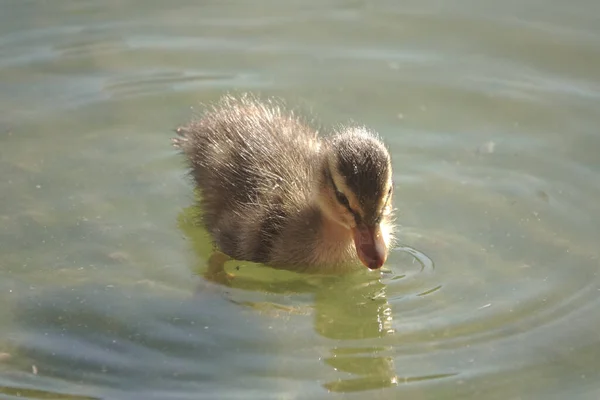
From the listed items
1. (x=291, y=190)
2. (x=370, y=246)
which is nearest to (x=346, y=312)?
(x=370, y=246)

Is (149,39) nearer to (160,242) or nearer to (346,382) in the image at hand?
(160,242)

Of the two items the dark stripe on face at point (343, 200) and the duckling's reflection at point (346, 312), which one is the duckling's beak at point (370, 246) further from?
the duckling's reflection at point (346, 312)

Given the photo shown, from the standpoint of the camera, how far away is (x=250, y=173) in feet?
16.3

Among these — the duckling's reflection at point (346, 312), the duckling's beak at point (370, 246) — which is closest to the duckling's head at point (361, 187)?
the duckling's beak at point (370, 246)

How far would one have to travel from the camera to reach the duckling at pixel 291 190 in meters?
4.48

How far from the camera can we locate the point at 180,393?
398 cm

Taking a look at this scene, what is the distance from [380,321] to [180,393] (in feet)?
3.04

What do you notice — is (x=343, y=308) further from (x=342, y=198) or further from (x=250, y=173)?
(x=250, y=173)

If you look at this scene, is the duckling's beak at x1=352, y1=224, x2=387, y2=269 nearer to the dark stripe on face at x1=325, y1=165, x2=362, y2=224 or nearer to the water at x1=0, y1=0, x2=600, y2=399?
the dark stripe on face at x1=325, y1=165, x2=362, y2=224

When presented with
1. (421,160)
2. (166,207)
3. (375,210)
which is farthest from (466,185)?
(166,207)

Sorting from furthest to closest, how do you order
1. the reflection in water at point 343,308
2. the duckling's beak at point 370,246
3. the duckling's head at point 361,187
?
1. the duckling's beak at point 370,246
2. the duckling's head at point 361,187
3. the reflection in water at point 343,308

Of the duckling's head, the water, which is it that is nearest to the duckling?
the duckling's head

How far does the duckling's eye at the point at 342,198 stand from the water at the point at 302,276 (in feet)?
1.37

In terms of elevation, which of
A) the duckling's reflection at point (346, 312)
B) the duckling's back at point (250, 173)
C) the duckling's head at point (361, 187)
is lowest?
the duckling's reflection at point (346, 312)
